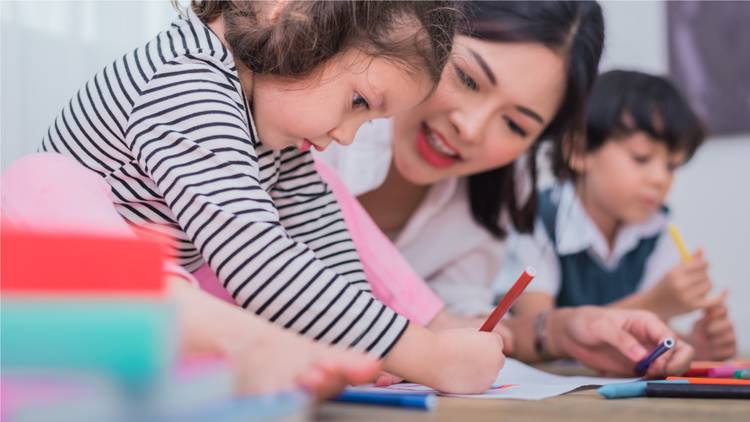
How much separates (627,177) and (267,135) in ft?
3.62

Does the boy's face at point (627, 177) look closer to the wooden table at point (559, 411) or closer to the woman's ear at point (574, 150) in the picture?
the woman's ear at point (574, 150)

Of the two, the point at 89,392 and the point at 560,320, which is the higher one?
the point at 89,392

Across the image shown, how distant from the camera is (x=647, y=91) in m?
1.71

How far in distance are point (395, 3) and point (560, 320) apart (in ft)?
1.61

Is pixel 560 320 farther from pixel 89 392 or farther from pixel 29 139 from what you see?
pixel 89 392

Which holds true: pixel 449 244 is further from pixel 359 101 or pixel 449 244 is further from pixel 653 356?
pixel 359 101

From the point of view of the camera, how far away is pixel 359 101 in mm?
699

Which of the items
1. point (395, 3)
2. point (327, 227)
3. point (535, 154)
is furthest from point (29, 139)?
point (535, 154)

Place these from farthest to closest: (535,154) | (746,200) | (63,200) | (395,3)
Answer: (746,200), (535,154), (395,3), (63,200)

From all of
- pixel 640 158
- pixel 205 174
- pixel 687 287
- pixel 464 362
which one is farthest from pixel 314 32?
pixel 640 158

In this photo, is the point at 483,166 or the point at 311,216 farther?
the point at 483,166

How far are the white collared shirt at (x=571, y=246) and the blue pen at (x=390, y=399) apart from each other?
96 centimetres

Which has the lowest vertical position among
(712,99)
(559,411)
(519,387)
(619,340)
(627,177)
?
(712,99)

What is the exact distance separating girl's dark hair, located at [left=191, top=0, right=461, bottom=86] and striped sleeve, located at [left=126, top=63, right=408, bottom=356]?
95 mm
